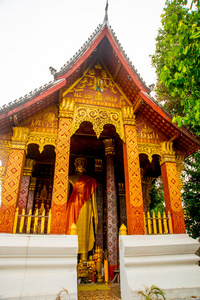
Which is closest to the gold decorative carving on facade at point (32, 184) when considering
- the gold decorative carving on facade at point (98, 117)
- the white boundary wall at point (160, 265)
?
the gold decorative carving on facade at point (98, 117)

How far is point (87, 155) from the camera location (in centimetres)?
955

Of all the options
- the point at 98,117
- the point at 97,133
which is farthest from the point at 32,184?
the point at 98,117

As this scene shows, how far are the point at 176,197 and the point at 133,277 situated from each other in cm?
258

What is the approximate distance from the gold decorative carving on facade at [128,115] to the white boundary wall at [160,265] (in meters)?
→ 3.38

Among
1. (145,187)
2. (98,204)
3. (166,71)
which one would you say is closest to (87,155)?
(98,204)

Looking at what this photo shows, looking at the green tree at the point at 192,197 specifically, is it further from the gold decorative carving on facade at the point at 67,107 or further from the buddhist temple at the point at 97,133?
the gold decorative carving on facade at the point at 67,107

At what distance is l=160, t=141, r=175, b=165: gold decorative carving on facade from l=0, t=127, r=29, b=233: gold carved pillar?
162 inches

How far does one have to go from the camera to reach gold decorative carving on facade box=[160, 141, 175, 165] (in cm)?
653

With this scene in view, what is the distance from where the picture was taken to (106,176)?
8.26 meters

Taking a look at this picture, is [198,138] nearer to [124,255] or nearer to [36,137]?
[124,255]

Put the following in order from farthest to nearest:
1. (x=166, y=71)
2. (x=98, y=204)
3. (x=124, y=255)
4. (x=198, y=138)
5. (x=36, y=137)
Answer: (x=98, y=204) < (x=198, y=138) < (x=36, y=137) < (x=124, y=255) < (x=166, y=71)

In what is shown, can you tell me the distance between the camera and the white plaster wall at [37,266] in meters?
3.76

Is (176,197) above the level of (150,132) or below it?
below

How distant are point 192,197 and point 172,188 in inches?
130
